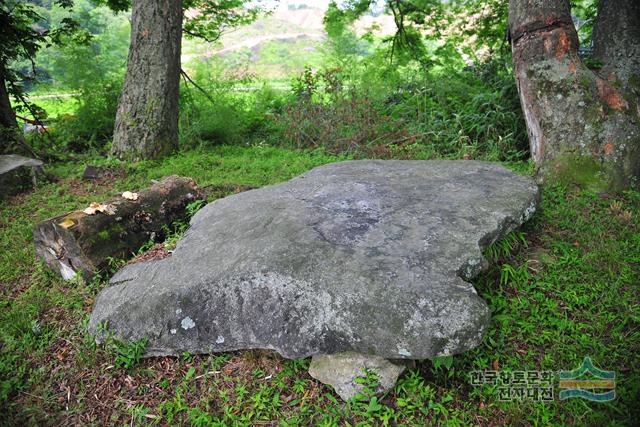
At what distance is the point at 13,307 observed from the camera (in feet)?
11.0

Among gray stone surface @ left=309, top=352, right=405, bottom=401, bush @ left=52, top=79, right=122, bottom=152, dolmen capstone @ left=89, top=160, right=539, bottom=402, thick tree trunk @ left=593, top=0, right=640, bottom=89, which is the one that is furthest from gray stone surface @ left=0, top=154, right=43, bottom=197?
thick tree trunk @ left=593, top=0, right=640, bottom=89

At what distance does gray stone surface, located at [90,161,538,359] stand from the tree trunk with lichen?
3.56ft

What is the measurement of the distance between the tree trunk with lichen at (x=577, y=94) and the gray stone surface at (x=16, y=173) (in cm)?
655

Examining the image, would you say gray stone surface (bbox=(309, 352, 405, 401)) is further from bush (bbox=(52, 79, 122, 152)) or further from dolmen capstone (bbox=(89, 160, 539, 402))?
bush (bbox=(52, 79, 122, 152))

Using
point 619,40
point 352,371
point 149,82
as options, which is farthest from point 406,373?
point 149,82

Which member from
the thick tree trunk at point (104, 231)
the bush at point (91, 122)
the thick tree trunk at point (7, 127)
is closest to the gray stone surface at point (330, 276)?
the thick tree trunk at point (104, 231)

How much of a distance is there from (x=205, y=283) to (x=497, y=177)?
2.85 meters

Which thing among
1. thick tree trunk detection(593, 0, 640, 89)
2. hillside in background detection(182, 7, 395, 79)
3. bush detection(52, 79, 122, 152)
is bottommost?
bush detection(52, 79, 122, 152)

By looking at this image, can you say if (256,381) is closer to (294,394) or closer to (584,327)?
(294,394)

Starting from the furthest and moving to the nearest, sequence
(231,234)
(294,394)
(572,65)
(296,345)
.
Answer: (572,65) < (231,234) < (294,394) < (296,345)

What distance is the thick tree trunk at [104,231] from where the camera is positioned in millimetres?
3496

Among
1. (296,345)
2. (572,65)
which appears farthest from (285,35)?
(296,345)

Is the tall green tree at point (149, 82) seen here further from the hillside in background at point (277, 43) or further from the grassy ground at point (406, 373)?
the hillside in background at point (277, 43)

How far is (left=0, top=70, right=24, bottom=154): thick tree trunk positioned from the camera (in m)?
6.38
